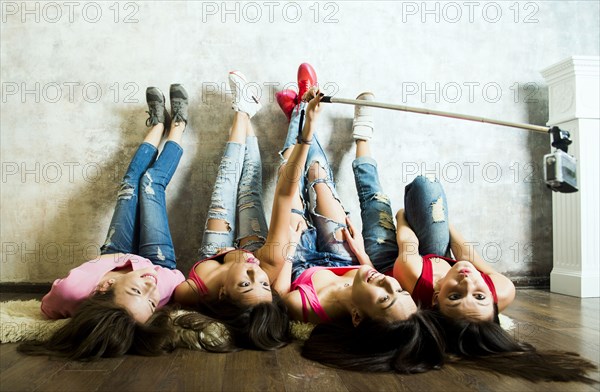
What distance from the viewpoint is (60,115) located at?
8.06ft

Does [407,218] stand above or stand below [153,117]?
below

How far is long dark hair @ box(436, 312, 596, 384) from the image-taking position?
3.76 ft

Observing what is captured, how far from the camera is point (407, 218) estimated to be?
213 cm

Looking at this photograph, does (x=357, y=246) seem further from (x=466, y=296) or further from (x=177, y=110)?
(x=177, y=110)

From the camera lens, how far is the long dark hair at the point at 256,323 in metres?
1.39

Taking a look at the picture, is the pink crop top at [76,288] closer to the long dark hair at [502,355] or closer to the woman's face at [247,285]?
the woman's face at [247,285]

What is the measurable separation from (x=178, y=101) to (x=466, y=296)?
5.44 feet

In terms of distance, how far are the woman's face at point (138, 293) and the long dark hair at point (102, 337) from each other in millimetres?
34

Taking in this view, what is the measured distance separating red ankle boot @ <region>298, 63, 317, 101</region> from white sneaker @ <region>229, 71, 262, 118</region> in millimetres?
247

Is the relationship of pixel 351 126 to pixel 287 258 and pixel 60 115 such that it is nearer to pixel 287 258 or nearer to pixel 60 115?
pixel 287 258

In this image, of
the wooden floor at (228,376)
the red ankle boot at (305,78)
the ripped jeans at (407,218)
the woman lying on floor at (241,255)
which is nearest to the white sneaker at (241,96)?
the woman lying on floor at (241,255)

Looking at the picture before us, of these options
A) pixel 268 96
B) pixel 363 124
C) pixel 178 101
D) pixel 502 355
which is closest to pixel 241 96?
pixel 268 96

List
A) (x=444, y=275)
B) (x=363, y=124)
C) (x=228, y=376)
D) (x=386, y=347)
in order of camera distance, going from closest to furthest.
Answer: (x=228, y=376), (x=386, y=347), (x=444, y=275), (x=363, y=124)

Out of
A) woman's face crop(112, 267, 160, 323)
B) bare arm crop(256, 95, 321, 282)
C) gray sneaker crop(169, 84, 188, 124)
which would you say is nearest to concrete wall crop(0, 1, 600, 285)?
gray sneaker crop(169, 84, 188, 124)
